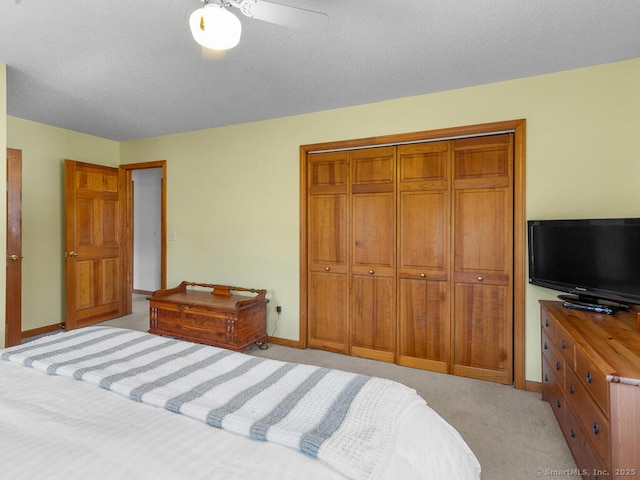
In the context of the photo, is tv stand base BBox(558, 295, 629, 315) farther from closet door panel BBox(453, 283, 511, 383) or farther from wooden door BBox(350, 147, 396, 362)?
wooden door BBox(350, 147, 396, 362)

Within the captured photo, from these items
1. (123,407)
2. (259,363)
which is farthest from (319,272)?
(123,407)

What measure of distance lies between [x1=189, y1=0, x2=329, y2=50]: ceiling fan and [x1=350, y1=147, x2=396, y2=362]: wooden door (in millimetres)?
1816

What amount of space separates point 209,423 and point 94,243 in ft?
13.4

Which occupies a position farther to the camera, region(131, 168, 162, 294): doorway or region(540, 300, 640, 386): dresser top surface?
region(131, 168, 162, 294): doorway

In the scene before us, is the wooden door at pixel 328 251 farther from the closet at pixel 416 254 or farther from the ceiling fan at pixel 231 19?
the ceiling fan at pixel 231 19

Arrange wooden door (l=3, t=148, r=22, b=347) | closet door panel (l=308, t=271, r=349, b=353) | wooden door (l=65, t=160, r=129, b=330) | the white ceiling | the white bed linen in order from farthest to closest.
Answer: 1. wooden door (l=65, t=160, r=129, b=330)
2. closet door panel (l=308, t=271, r=349, b=353)
3. wooden door (l=3, t=148, r=22, b=347)
4. the white ceiling
5. the white bed linen

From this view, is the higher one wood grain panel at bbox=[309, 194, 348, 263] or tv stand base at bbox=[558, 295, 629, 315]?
wood grain panel at bbox=[309, 194, 348, 263]

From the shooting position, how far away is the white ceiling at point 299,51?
187 centimetres

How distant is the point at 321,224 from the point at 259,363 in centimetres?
205

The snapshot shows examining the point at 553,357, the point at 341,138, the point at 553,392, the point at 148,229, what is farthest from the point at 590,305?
the point at 148,229

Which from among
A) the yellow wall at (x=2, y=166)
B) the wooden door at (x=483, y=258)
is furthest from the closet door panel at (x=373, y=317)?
the yellow wall at (x=2, y=166)

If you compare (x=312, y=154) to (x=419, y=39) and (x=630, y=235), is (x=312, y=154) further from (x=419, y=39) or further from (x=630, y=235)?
(x=630, y=235)

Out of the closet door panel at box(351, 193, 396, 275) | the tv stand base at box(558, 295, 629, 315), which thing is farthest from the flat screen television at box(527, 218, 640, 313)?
the closet door panel at box(351, 193, 396, 275)

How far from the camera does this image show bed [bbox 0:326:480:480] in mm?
912
